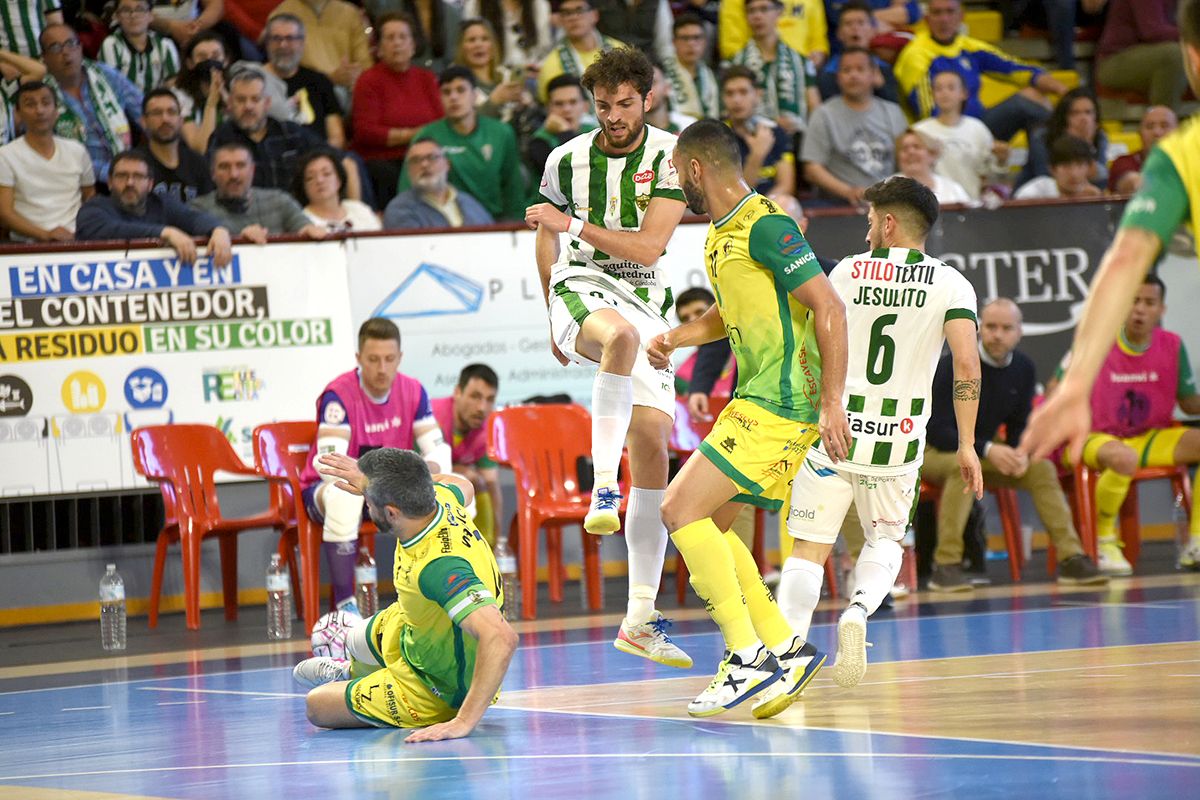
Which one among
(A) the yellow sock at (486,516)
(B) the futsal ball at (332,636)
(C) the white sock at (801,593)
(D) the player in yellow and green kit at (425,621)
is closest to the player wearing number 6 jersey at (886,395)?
(C) the white sock at (801,593)

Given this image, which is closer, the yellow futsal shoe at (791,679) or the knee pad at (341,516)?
the yellow futsal shoe at (791,679)

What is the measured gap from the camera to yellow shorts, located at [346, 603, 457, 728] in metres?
5.95

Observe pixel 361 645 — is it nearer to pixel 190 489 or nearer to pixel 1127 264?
pixel 1127 264

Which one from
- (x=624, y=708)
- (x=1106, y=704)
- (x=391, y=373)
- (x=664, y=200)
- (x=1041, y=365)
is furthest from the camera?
(x=1041, y=365)

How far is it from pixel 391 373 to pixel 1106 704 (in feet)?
17.0

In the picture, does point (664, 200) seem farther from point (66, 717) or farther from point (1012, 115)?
point (1012, 115)

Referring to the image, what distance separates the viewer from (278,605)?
9.90 meters

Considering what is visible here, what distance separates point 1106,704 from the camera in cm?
575

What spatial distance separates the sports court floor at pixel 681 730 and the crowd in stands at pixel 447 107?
170 inches

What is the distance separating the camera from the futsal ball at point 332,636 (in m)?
7.33

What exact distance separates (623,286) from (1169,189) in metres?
3.83

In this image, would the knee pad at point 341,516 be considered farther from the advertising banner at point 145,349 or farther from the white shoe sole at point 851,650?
the white shoe sole at point 851,650

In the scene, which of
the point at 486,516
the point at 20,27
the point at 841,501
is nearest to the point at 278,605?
the point at 486,516

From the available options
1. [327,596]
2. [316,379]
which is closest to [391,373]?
[316,379]
